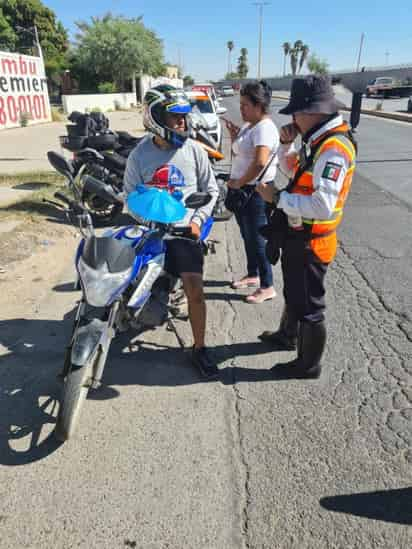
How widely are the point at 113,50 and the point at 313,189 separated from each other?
148 ft

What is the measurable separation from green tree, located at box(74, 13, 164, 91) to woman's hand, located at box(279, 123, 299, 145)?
Answer: 44221 mm

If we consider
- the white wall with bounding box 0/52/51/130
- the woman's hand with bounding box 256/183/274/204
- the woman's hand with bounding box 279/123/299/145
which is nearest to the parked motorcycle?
the woman's hand with bounding box 279/123/299/145

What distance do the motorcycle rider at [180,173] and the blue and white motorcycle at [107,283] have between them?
192 millimetres

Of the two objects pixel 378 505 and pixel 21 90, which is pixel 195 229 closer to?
pixel 378 505

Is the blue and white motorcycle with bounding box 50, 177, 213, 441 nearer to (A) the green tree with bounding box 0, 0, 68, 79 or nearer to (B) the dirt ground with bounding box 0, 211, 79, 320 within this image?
(B) the dirt ground with bounding box 0, 211, 79, 320

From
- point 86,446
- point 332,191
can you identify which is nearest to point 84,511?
point 86,446

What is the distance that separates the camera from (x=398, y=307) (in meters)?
4.16

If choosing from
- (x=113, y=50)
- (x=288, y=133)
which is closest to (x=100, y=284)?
(x=288, y=133)

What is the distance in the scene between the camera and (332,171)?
244 centimetres

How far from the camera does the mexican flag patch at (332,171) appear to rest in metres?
2.43

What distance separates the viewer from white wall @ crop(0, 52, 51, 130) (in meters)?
19.7

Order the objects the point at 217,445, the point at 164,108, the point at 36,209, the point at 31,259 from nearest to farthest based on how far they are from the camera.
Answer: the point at 217,445 → the point at 164,108 → the point at 31,259 → the point at 36,209

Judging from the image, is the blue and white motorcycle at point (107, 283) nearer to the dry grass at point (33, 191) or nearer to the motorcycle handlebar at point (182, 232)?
the motorcycle handlebar at point (182, 232)

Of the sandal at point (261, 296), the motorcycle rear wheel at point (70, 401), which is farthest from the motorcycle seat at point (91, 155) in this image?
the motorcycle rear wheel at point (70, 401)
